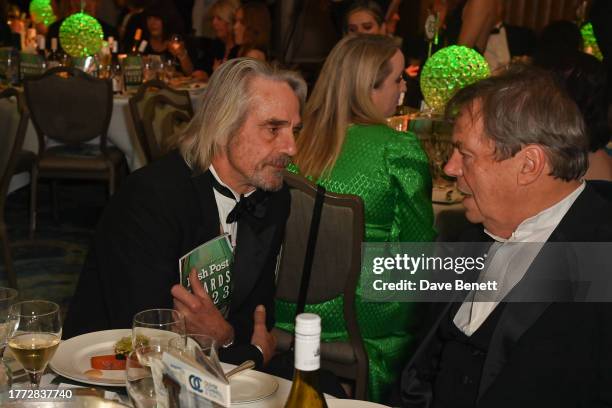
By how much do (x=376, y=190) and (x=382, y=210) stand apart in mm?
83

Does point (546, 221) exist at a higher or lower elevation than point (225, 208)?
higher

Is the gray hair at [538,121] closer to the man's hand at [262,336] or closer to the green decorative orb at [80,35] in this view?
the man's hand at [262,336]

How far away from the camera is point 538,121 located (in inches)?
73.0

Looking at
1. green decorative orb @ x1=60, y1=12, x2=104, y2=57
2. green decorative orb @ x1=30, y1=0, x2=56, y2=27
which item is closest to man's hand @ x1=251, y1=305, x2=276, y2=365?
green decorative orb @ x1=60, y1=12, x2=104, y2=57

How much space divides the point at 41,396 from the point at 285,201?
1.25 m

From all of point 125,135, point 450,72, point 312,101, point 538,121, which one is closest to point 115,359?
point 538,121

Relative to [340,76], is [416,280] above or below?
below

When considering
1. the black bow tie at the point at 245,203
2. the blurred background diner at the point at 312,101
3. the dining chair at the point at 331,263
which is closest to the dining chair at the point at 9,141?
the blurred background diner at the point at 312,101

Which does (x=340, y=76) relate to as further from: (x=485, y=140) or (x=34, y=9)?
(x=34, y=9)

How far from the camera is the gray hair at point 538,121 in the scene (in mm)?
1842

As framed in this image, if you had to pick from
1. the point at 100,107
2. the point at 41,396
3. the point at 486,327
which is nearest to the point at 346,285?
the point at 486,327

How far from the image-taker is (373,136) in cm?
299

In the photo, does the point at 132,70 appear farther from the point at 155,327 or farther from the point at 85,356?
the point at 155,327

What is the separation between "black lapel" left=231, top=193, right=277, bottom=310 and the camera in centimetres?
243
